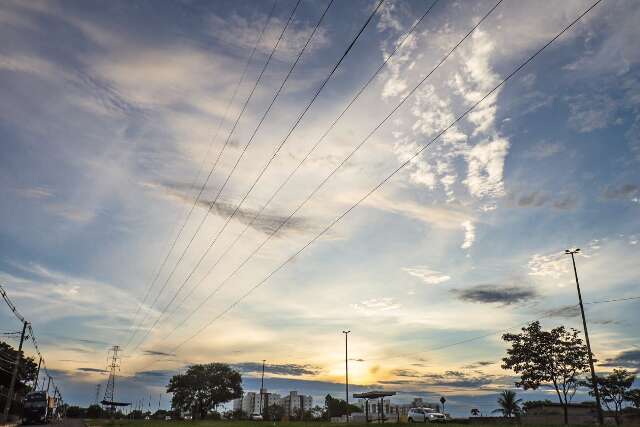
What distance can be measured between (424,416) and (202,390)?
3426 inches

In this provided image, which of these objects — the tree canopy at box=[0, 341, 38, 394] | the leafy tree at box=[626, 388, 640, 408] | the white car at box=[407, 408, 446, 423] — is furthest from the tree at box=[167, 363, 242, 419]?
the leafy tree at box=[626, 388, 640, 408]

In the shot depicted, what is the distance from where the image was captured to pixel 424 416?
5900 cm

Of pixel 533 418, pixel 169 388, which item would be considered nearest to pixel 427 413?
pixel 533 418

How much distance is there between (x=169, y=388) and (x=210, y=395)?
12896mm

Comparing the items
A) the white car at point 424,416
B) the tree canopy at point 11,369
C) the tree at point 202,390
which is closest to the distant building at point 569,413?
the white car at point 424,416

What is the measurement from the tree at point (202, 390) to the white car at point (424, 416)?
7989cm

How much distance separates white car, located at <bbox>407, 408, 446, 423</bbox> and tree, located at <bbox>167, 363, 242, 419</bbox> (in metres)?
79.9

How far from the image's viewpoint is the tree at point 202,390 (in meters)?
129

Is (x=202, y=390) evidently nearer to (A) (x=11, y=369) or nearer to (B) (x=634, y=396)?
(A) (x=11, y=369)

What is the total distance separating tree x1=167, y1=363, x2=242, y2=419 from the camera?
129m

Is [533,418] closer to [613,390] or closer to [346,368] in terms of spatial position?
[613,390]

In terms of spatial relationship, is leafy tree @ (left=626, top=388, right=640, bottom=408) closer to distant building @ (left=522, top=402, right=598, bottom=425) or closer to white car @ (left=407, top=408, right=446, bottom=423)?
distant building @ (left=522, top=402, right=598, bottom=425)

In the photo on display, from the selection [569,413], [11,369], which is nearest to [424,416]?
[569,413]

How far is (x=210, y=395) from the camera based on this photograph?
12888 cm
